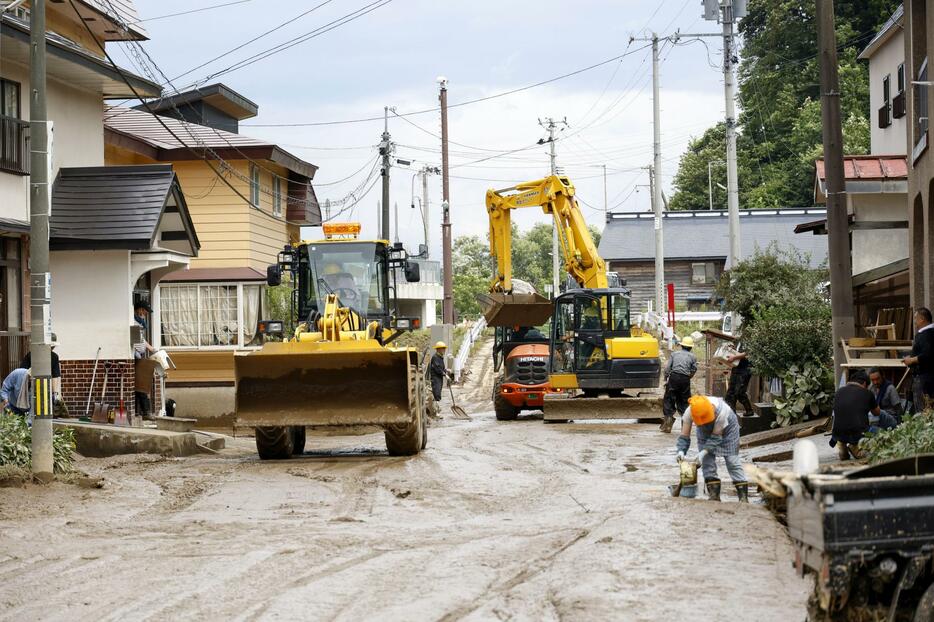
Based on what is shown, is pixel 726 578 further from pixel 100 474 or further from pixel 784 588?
pixel 100 474

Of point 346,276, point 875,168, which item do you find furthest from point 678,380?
point 346,276

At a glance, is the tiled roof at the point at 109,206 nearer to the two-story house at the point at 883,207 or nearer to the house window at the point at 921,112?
the two-story house at the point at 883,207

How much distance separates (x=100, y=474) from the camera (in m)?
16.0

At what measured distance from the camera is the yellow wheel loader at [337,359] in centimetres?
1716

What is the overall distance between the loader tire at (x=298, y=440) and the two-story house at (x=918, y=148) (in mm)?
9664

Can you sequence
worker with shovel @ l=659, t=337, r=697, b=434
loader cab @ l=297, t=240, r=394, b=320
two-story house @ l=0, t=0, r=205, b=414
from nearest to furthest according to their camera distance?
loader cab @ l=297, t=240, r=394, b=320, two-story house @ l=0, t=0, r=205, b=414, worker with shovel @ l=659, t=337, r=697, b=434

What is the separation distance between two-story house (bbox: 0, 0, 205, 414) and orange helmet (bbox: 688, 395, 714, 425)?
1187 centimetres

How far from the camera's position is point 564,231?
2783 centimetres

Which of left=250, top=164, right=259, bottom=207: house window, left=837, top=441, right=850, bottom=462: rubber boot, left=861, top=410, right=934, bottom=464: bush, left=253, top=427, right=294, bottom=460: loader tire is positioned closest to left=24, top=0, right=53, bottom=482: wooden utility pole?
left=253, top=427, right=294, bottom=460: loader tire

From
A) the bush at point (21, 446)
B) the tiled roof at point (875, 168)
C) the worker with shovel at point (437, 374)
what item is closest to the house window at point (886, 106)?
the tiled roof at point (875, 168)

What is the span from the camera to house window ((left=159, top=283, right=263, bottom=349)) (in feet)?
101

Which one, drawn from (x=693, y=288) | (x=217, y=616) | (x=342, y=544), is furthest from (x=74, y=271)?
(x=693, y=288)

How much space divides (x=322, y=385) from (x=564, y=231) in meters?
11.6

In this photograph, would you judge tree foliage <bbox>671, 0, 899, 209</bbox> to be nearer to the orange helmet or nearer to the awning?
the awning
